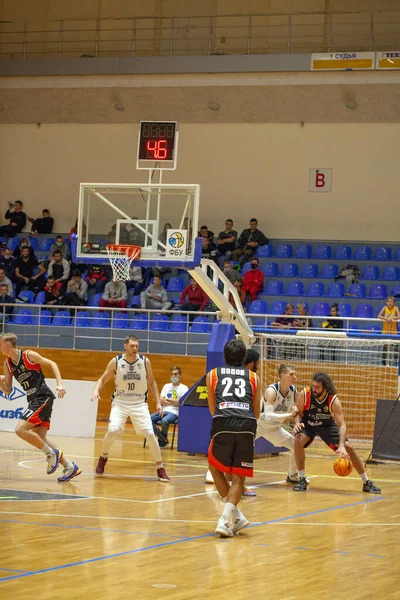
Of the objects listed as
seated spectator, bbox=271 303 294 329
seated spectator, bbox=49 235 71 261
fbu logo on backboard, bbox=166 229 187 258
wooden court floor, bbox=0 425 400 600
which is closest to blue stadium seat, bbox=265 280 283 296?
→ seated spectator, bbox=271 303 294 329

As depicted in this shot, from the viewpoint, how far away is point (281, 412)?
12523 millimetres

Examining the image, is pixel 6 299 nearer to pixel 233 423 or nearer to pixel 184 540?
pixel 233 423

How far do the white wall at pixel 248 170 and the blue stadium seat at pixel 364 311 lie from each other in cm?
351

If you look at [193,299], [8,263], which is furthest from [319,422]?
[8,263]

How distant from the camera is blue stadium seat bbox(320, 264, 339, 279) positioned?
22812mm

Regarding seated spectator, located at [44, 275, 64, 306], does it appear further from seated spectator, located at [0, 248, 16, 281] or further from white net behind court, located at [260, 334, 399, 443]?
white net behind court, located at [260, 334, 399, 443]

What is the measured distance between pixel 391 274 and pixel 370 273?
1.68ft

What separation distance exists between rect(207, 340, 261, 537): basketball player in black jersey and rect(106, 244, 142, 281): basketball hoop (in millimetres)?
5791

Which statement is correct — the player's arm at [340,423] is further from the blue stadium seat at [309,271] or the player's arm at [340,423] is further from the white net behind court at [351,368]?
the blue stadium seat at [309,271]

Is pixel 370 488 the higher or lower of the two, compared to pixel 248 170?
lower

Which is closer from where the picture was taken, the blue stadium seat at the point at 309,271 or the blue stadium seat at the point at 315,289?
the blue stadium seat at the point at 315,289

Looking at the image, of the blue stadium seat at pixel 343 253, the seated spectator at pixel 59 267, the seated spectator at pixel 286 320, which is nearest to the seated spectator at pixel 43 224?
the seated spectator at pixel 59 267

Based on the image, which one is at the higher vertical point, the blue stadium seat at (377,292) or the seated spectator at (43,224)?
the seated spectator at (43,224)

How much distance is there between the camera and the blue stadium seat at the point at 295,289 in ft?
72.8
